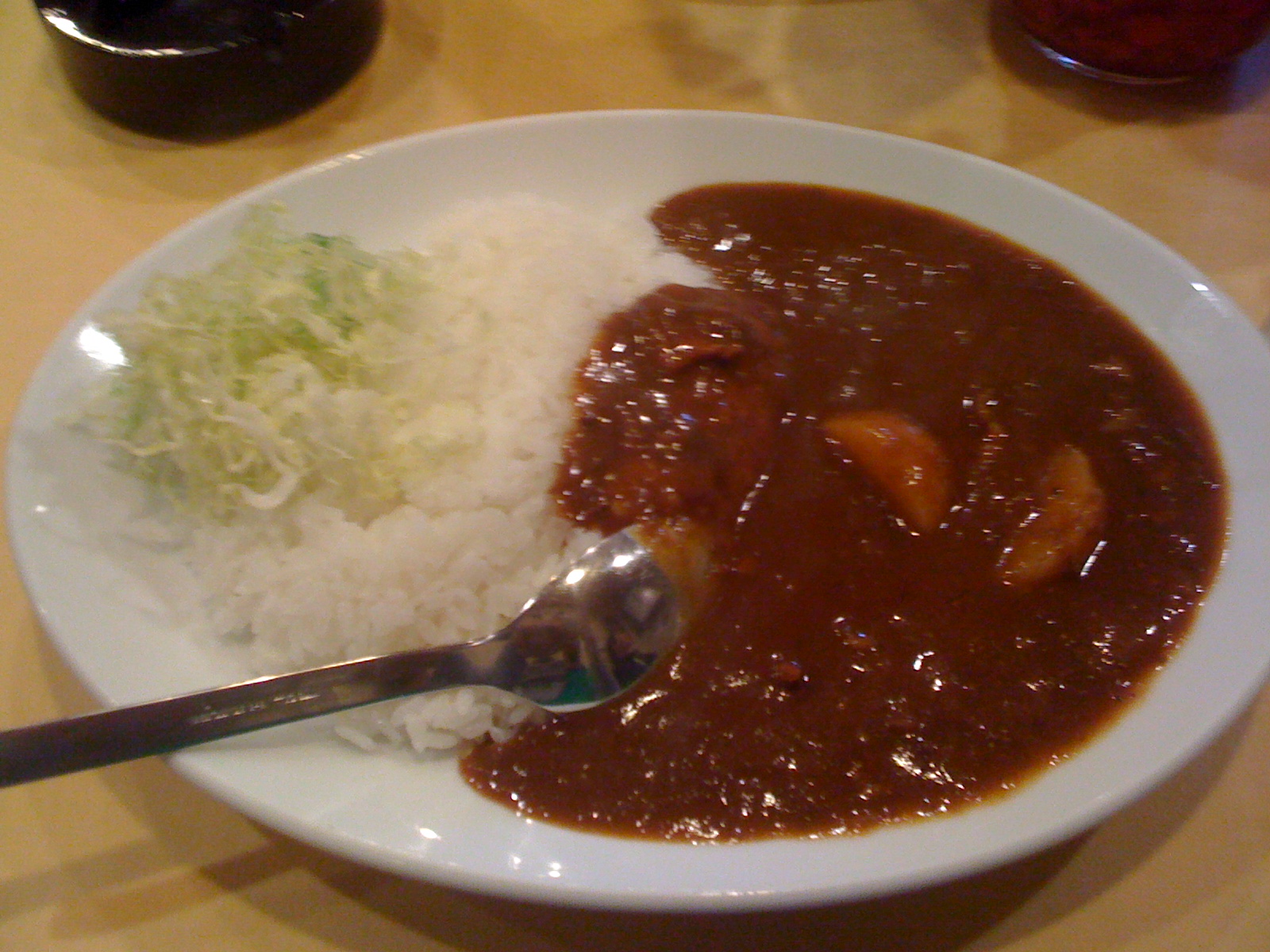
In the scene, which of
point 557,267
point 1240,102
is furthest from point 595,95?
point 1240,102

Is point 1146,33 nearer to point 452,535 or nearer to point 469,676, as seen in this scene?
point 452,535

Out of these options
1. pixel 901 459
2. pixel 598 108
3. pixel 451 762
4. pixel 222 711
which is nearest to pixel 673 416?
pixel 901 459

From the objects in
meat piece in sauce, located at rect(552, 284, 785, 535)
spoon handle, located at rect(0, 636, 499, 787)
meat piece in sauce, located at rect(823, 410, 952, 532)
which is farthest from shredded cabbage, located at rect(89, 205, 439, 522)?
meat piece in sauce, located at rect(823, 410, 952, 532)

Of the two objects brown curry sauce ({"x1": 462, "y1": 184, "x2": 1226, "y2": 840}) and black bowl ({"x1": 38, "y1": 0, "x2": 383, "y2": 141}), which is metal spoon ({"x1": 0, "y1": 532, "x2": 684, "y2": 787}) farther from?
black bowl ({"x1": 38, "y1": 0, "x2": 383, "y2": 141})

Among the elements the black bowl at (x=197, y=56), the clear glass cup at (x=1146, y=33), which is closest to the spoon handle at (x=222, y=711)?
the black bowl at (x=197, y=56)

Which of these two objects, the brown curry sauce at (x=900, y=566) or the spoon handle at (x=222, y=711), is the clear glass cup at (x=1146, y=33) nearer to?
the brown curry sauce at (x=900, y=566)
